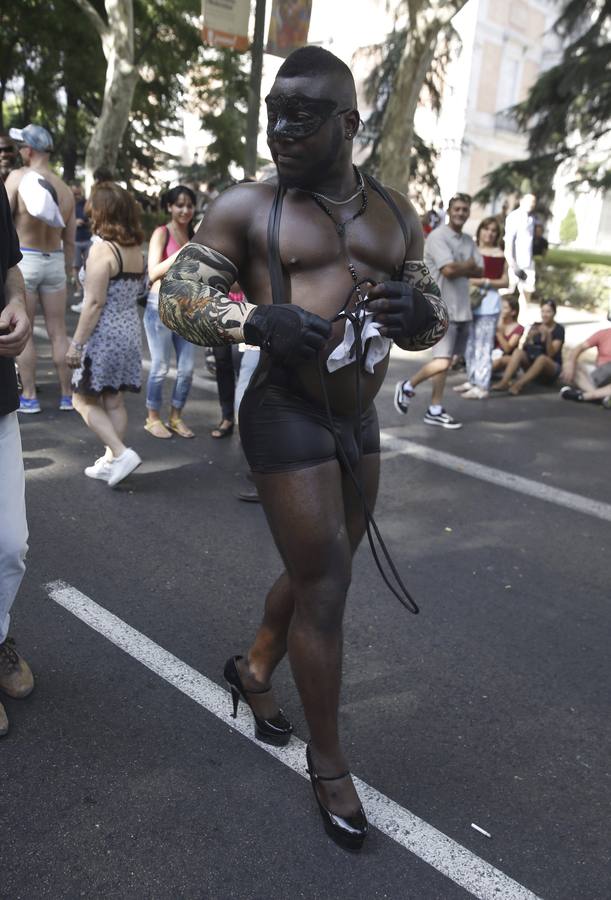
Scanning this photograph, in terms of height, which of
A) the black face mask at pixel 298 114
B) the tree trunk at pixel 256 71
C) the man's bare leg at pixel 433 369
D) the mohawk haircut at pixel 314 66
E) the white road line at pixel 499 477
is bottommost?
the white road line at pixel 499 477

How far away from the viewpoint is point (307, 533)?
7.75 feet

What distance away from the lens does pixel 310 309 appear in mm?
2383


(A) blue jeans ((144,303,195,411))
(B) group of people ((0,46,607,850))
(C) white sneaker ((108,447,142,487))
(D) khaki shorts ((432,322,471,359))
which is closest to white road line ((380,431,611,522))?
(D) khaki shorts ((432,322,471,359))

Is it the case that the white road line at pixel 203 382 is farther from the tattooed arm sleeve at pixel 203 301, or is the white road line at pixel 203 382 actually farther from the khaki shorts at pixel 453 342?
the tattooed arm sleeve at pixel 203 301

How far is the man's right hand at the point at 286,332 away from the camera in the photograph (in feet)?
6.94

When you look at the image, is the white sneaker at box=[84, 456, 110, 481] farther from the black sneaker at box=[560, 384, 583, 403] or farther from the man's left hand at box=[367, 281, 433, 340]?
the black sneaker at box=[560, 384, 583, 403]

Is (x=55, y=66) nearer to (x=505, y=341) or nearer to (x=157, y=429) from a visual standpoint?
(x=505, y=341)

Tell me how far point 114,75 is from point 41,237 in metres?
9.27

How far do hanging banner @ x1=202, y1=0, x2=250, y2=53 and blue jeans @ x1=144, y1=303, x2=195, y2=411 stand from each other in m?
5.21

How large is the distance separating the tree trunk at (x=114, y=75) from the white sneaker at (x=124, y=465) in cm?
1105

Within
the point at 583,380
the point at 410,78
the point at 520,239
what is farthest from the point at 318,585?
the point at 410,78

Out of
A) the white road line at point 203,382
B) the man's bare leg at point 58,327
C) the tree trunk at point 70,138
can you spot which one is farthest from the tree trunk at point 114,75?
the tree trunk at point 70,138

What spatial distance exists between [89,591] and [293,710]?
4.14 ft

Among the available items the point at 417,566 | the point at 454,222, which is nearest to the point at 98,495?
the point at 417,566
